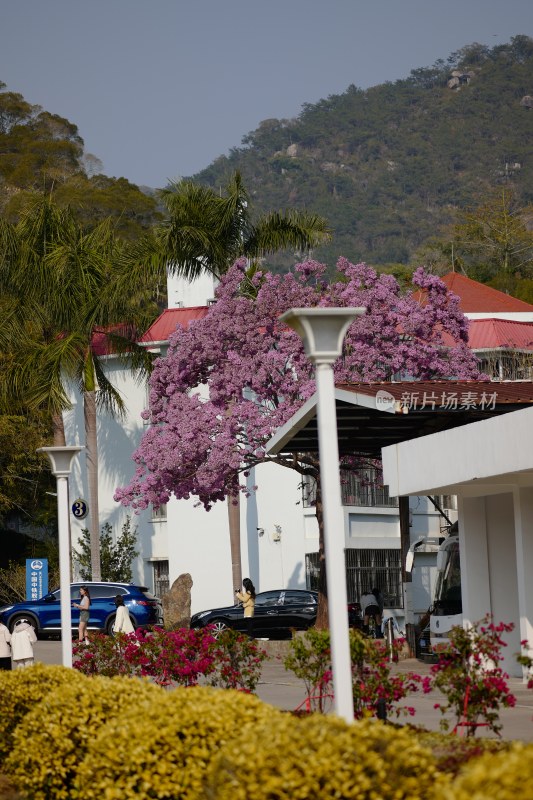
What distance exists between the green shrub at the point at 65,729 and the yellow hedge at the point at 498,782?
15.4ft

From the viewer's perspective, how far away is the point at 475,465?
19562mm

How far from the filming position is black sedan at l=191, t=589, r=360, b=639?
32.6 metres

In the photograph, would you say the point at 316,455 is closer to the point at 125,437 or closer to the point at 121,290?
the point at 121,290

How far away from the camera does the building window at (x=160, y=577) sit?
47.0 meters

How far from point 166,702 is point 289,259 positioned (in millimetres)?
132688

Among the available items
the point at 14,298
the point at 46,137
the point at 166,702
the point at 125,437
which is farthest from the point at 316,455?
the point at 46,137

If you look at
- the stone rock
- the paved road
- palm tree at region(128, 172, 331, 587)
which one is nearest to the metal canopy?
the paved road

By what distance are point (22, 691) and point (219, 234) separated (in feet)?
80.1

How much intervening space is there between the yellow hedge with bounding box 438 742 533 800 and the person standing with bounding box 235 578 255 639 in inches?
1050

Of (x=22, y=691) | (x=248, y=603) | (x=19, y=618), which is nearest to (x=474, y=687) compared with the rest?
(x=22, y=691)

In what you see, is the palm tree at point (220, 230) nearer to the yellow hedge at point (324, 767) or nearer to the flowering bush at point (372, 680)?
the flowering bush at point (372, 680)

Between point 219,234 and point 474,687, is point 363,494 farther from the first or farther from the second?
point 474,687

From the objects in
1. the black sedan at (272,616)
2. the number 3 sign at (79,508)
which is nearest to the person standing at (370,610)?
the black sedan at (272,616)

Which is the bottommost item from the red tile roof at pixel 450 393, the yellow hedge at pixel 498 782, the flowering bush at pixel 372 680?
the flowering bush at pixel 372 680
